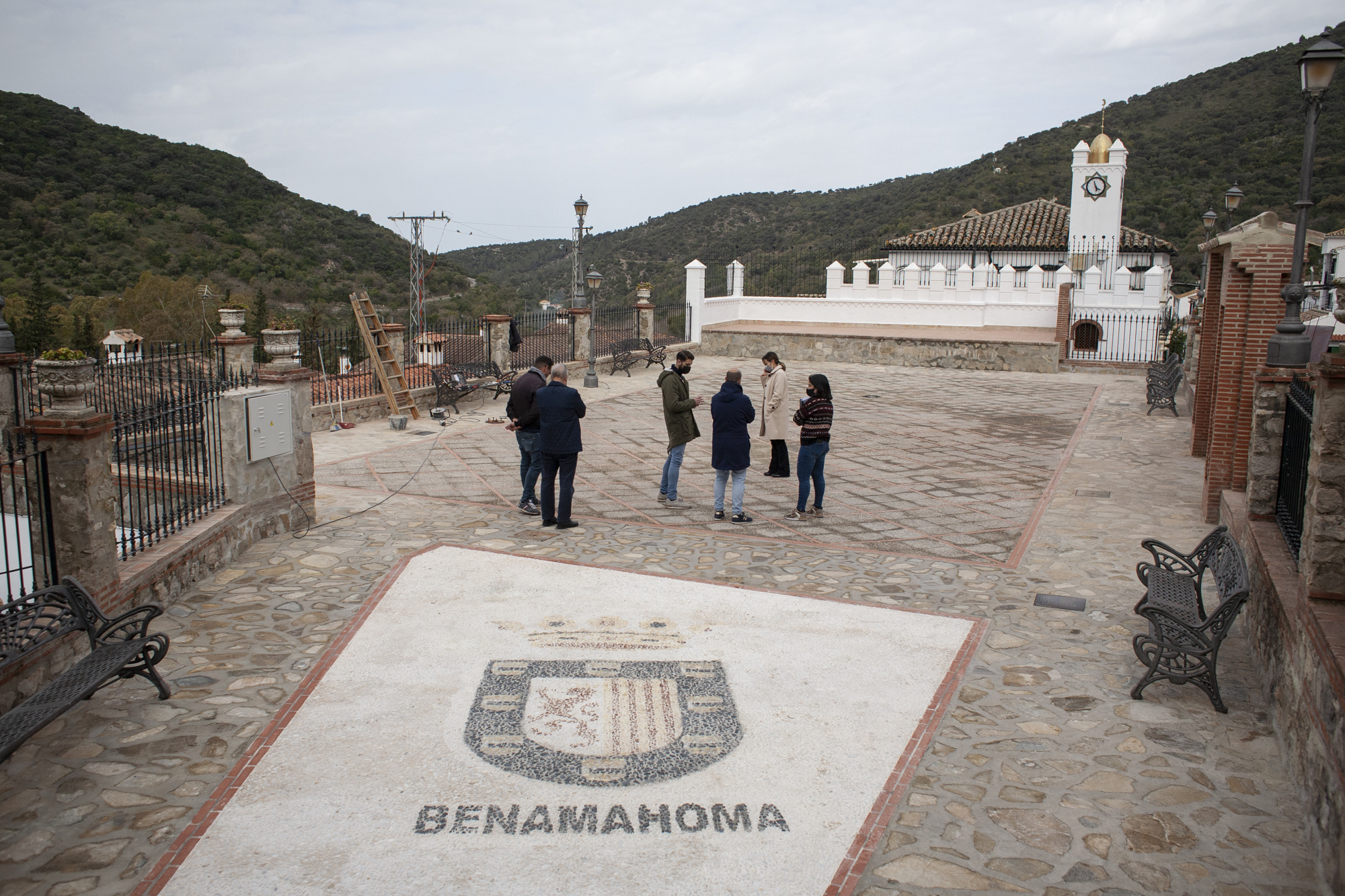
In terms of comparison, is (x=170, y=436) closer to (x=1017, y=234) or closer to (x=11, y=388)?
(x=11, y=388)

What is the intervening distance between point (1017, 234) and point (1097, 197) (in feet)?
11.1

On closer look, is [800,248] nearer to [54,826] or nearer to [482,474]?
A: [482,474]

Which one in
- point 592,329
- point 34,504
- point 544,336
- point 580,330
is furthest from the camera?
point 544,336

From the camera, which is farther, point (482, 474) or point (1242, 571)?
point (482, 474)

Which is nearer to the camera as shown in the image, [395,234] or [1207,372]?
[1207,372]

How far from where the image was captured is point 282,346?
7.89m

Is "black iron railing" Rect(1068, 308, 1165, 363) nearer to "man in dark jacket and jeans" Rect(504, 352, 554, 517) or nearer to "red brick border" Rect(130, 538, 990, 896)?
"man in dark jacket and jeans" Rect(504, 352, 554, 517)

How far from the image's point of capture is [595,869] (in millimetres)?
3461

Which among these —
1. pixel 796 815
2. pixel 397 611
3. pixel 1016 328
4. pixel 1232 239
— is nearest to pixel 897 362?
pixel 1016 328

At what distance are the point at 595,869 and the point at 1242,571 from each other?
387 centimetres

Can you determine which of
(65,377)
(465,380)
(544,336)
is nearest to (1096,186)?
(544,336)

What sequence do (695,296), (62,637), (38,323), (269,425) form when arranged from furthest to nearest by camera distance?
(38,323)
(695,296)
(269,425)
(62,637)

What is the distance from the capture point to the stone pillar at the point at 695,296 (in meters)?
25.2

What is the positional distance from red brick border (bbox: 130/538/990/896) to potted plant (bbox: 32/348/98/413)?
200cm
